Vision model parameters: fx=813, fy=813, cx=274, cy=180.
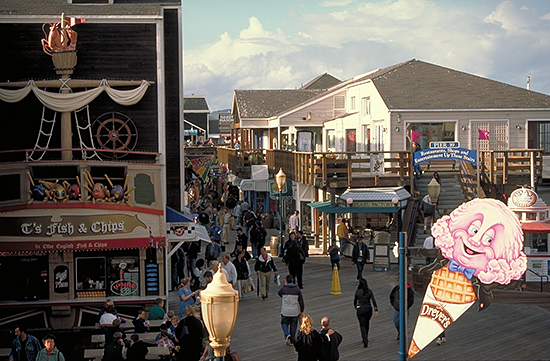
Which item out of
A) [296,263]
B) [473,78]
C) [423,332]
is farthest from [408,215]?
[423,332]

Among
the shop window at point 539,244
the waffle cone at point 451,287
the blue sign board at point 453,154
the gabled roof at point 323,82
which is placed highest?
the gabled roof at point 323,82

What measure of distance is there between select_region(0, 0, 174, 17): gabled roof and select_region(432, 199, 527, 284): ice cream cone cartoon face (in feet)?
34.7

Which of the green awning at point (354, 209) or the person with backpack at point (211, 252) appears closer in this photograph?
the person with backpack at point (211, 252)

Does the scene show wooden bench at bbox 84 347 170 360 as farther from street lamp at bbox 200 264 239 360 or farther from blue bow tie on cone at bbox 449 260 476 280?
street lamp at bbox 200 264 239 360

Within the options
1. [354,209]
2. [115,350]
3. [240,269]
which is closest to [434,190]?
[354,209]

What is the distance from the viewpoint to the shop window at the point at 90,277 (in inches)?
774

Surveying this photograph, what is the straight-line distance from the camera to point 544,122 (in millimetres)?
32219

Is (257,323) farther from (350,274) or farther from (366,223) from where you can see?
(366,223)

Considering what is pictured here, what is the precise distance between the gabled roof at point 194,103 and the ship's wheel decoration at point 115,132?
83.8m

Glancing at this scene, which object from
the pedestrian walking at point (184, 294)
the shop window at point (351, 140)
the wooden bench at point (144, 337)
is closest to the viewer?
the wooden bench at point (144, 337)

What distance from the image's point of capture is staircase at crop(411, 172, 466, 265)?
2741cm

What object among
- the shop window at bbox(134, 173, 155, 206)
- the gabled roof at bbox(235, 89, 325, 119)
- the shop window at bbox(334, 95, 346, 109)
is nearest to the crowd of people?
the shop window at bbox(134, 173, 155, 206)

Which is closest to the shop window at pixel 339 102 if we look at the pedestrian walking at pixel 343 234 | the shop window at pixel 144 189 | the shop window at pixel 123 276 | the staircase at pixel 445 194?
the staircase at pixel 445 194

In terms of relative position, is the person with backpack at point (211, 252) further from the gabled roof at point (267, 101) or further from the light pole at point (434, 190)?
the gabled roof at point (267, 101)
